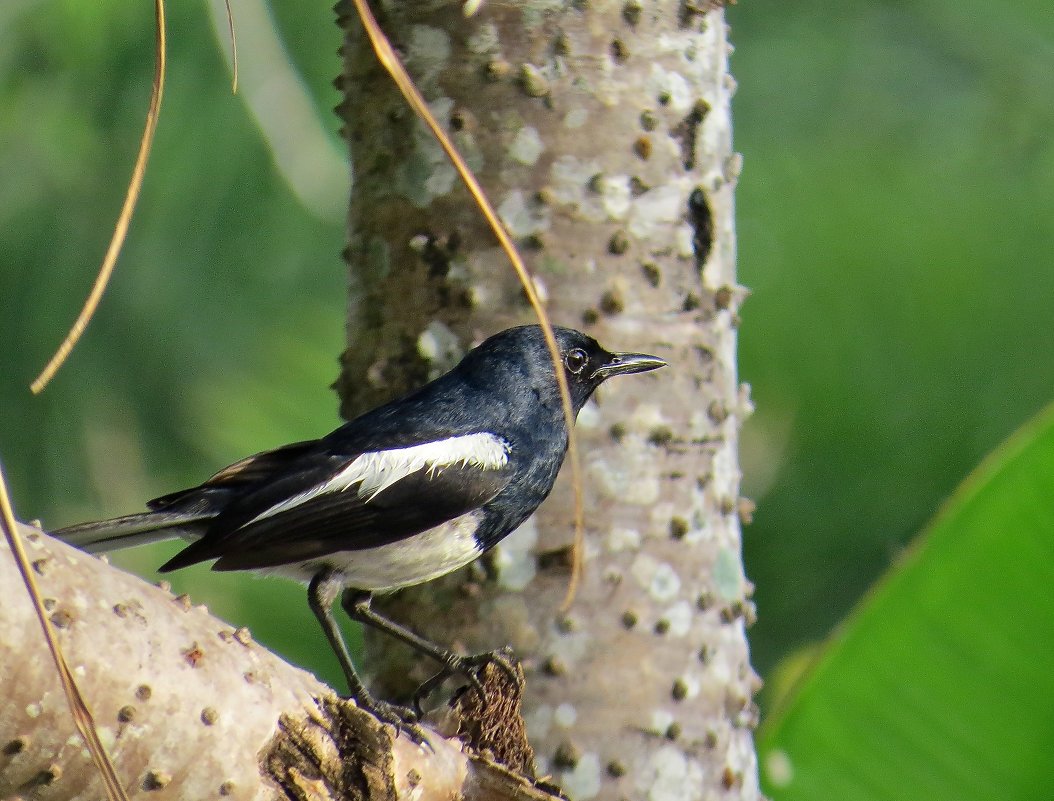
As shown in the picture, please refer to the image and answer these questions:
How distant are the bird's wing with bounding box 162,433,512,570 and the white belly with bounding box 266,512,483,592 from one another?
0.08ft

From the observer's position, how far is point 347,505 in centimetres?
243

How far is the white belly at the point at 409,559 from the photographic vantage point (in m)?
2.28

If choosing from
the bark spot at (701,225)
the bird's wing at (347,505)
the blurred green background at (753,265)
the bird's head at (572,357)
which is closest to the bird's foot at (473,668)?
the bird's wing at (347,505)

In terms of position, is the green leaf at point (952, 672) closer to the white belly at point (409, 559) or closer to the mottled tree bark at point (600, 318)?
the mottled tree bark at point (600, 318)

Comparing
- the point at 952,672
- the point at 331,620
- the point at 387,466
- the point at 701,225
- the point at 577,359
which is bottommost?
the point at 952,672

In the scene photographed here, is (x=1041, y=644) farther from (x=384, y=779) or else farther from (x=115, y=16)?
(x=115, y=16)

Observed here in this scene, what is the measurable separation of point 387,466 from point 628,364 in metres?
0.48

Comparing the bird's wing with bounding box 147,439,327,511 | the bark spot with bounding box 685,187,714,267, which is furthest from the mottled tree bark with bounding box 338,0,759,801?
the bird's wing with bounding box 147,439,327,511

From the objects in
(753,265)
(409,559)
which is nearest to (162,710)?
(409,559)

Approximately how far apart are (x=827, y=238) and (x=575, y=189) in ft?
11.9

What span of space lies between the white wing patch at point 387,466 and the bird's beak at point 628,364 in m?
0.31

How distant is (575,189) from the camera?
7.40 feet

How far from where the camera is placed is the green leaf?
2.48 m

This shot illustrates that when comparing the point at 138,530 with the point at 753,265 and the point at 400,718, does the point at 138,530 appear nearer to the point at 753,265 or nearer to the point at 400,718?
the point at 400,718
